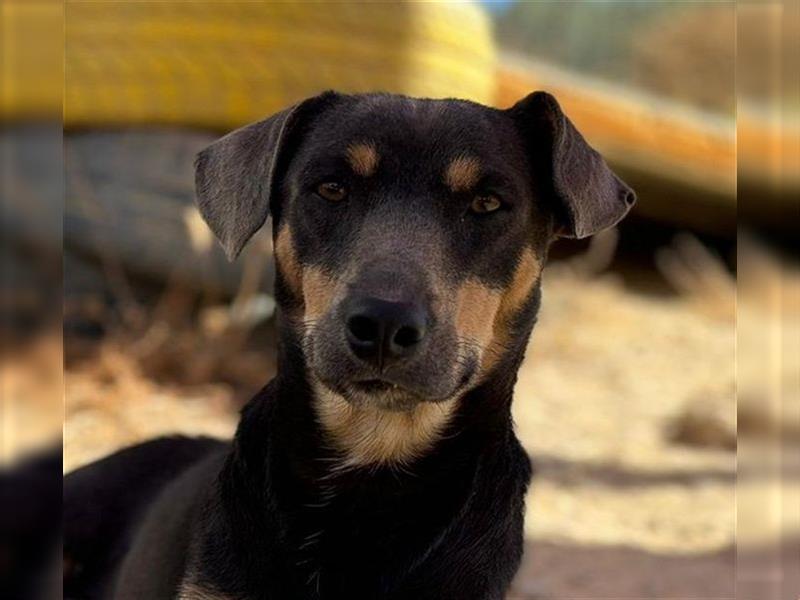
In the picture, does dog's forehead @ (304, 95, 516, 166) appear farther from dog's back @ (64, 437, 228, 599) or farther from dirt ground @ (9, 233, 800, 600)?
dirt ground @ (9, 233, 800, 600)

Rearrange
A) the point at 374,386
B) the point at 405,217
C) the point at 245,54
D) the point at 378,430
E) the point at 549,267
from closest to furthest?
the point at 374,386, the point at 405,217, the point at 378,430, the point at 245,54, the point at 549,267

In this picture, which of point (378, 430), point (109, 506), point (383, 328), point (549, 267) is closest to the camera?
point (383, 328)

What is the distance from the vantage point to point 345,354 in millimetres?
3072

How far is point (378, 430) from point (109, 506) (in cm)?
159

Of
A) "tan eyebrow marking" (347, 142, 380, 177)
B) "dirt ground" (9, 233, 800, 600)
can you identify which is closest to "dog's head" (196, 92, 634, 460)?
"tan eyebrow marking" (347, 142, 380, 177)

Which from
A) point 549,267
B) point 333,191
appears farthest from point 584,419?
point 333,191

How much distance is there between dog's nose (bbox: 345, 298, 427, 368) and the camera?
9.67 feet

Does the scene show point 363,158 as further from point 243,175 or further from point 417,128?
point 243,175

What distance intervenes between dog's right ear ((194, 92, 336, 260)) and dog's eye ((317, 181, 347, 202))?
0.17 metres

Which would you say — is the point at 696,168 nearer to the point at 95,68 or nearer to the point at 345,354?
the point at 95,68

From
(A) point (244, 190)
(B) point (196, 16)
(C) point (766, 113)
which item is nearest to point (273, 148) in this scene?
(A) point (244, 190)

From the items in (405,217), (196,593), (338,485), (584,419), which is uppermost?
(405,217)

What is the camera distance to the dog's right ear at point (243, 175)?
342 centimetres

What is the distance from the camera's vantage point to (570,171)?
11.4ft
